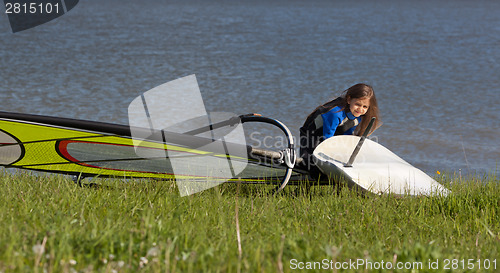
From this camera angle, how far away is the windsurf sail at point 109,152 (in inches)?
192

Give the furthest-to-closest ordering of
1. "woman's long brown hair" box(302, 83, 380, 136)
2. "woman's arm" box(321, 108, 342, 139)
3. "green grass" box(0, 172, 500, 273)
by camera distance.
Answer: "woman's long brown hair" box(302, 83, 380, 136), "woman's arm" box(321, 108, 342, 139), "green grass" box(0, 172, 500, 273)

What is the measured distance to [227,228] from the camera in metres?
3.79

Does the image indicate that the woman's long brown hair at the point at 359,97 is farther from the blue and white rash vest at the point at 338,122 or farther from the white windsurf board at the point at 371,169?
the white windsurf board at the point at 371,169

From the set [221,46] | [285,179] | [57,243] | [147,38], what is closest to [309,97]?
[285,179]

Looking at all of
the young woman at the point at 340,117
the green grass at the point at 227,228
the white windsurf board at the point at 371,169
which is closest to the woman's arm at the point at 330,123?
the young woman at the point at 340,117

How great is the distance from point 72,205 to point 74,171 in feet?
5.36

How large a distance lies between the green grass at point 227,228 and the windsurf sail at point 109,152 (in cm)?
18

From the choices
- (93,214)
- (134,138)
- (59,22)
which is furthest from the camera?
(59,22)

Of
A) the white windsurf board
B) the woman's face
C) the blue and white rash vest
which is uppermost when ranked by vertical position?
the woman's face

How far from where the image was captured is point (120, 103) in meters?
11.8

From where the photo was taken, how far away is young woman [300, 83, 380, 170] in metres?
5.80

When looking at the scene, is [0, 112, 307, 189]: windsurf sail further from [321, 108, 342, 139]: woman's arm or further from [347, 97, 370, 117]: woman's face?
[347, 97, 370, 117]: woman's face

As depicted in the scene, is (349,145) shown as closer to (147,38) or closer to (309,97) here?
(309,97)

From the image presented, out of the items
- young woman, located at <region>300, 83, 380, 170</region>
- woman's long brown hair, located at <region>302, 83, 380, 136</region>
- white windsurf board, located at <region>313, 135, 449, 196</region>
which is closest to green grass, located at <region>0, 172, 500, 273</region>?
white windsurf board, located at <region>313, 135, 449, 196</region>
